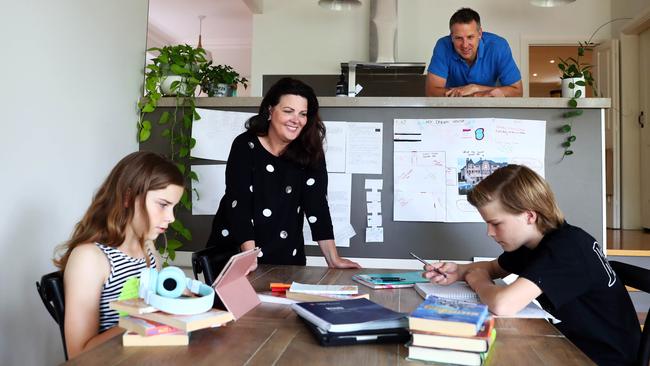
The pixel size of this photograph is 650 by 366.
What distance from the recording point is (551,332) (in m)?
1.05

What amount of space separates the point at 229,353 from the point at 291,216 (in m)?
1.09

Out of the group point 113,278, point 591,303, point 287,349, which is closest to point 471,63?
point 591,303

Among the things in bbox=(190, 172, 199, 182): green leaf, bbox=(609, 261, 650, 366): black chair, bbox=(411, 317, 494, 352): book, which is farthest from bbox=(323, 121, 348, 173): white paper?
bbox=(411, 317, 494, 352): book

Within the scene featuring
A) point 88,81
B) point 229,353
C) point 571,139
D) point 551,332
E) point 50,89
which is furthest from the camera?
point 571,139

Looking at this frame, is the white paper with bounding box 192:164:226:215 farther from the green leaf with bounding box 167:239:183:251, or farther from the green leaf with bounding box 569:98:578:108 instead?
the green leaf with bounding box 569:98:578:108

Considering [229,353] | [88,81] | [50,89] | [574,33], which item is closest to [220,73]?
[88,81]

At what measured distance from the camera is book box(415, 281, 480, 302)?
52.9 inches

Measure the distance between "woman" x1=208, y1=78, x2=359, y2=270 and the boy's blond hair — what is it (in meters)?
0.61

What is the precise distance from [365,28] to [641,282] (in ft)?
15.1

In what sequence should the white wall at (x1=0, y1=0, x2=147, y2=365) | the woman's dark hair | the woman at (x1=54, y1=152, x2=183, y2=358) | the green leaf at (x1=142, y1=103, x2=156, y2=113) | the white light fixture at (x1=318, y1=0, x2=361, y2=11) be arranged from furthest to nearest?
the white light fixture at (x1=318, y1=0, x2=361, y2=11)
the green leaf at (x1=142, y1=103, x2=156, y2=113)
the woman's dark hair
the white wall at (x1=0, y1=0, x2=147, y2=365)
the woman at (x1=54, y1=152, x2=183, y2=358)

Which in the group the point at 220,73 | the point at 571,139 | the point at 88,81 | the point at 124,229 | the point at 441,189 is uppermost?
the point at 220,73

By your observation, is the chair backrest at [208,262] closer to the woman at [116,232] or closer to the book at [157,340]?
the woman at [116,232]

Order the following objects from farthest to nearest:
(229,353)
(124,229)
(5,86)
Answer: (5,86) → (124,229) → (229,353)

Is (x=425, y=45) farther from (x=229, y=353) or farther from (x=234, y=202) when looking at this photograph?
(x=229, y=353)
